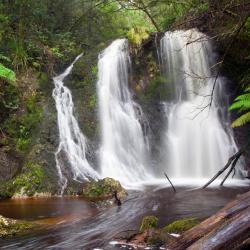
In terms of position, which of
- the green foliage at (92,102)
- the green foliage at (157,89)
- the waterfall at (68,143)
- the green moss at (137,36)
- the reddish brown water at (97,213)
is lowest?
the reddish brown water at (97,213)

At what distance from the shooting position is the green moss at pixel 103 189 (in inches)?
399

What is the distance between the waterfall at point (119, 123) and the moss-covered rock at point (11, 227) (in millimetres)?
5357

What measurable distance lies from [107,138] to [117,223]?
6.88 meters

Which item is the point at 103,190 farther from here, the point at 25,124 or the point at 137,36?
the point at 137,36

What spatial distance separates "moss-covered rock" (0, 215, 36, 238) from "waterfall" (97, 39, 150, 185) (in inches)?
211

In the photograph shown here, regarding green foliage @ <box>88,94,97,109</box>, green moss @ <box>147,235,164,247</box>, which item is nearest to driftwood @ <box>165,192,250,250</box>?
green moss @ <box>147,235,164,247</box>

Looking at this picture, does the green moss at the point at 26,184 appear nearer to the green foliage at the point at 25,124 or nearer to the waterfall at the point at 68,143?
the waterfall at the point at 68,143

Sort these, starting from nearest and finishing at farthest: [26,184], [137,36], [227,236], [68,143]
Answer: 1. [227,236]
2. [26,184]
3. [68,143]
4. [137,36]

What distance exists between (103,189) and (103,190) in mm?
27

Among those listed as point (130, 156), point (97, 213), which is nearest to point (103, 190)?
point (97, 213)

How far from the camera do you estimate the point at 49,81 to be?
14.9m

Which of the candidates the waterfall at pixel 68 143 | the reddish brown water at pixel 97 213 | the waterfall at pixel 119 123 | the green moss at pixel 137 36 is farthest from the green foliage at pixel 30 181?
the green moss at pixel 137 36

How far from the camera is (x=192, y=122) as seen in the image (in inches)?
584

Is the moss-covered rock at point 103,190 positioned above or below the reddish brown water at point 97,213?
above
